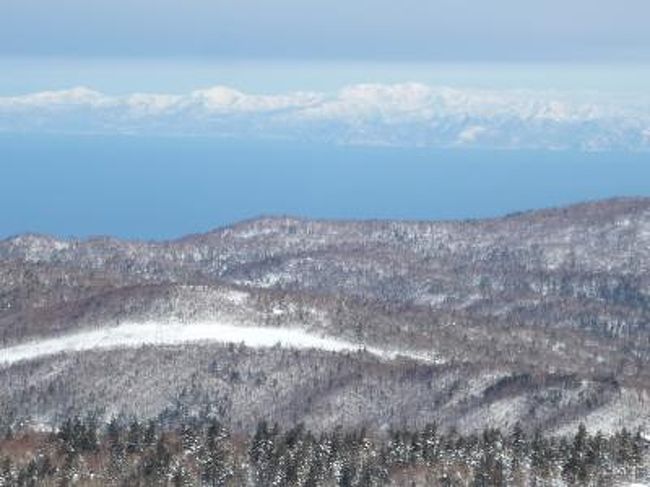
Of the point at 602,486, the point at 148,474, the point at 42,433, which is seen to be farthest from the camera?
the point at 42,433

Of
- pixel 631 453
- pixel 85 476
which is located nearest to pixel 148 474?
pixel 85 476

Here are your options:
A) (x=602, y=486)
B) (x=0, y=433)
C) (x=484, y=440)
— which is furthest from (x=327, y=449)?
(x=0, y=433)

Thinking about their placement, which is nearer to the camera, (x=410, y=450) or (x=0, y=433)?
(x=410, y=450)

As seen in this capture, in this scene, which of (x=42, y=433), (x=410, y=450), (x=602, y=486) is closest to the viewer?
(x=602, y=486)

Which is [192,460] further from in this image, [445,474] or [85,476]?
[445,474]

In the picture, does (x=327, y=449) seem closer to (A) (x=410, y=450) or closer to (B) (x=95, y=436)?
(A) (x=410, y=450)

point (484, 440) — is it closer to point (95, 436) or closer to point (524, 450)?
point (524, 450)

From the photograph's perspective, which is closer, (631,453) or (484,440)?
(631,453)

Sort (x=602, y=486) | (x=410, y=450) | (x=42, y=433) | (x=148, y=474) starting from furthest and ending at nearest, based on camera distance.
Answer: (x=42, y=433), (x=410, y=450), (x=148, y=474), (x=602, y=486)

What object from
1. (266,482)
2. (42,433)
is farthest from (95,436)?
(266,482)
